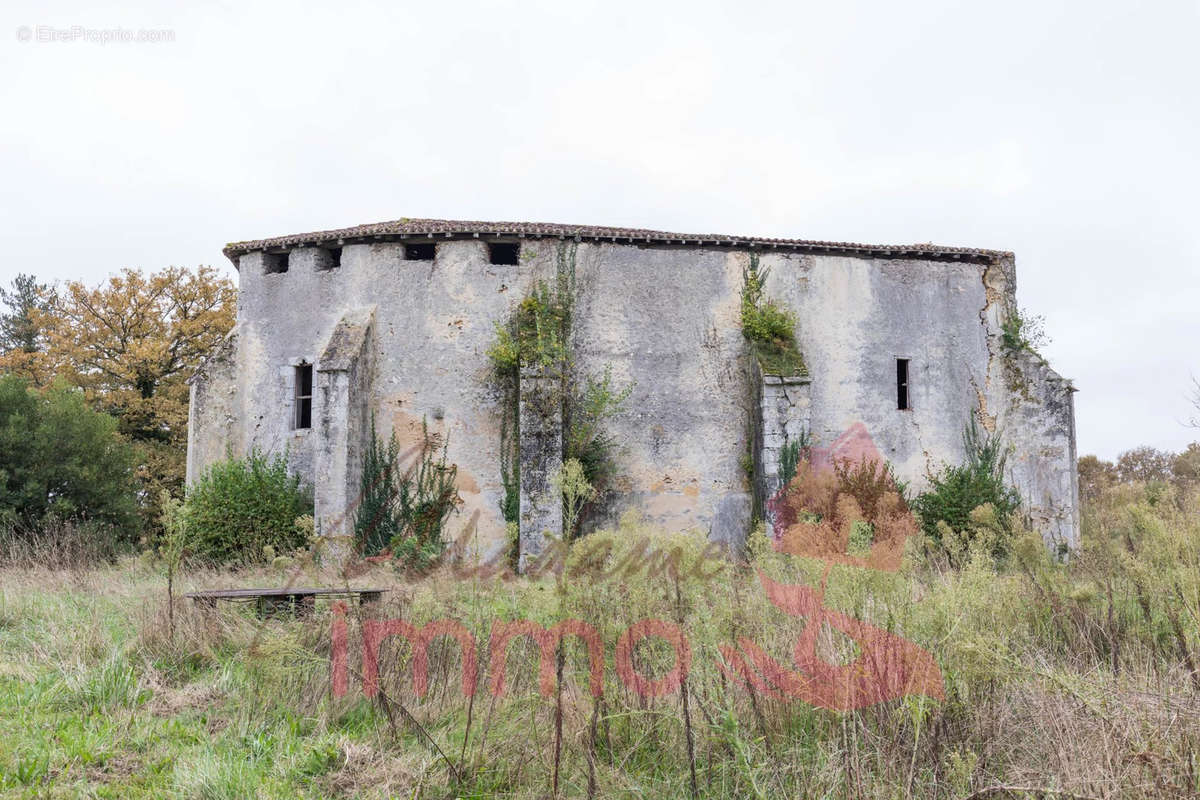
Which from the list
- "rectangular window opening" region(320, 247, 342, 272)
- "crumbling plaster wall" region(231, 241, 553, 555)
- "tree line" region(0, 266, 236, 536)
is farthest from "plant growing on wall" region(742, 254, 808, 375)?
"tree line" region(0, 266, 236, 536)

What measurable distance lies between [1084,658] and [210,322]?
86.3 ft

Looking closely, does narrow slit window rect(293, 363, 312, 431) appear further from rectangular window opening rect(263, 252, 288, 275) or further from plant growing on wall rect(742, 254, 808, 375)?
plant growing on wall rect(742, 254, 808, 375)

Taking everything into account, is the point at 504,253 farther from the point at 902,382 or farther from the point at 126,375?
the point at 126,375

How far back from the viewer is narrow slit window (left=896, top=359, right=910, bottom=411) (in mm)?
16938

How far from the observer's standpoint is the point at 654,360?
16.2m

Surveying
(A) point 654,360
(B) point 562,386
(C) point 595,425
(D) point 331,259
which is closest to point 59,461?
(D) point 331,259

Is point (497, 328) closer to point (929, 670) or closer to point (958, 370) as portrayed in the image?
point (958, 370)

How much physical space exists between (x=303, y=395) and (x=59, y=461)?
7.06m

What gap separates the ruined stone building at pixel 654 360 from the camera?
1566cm

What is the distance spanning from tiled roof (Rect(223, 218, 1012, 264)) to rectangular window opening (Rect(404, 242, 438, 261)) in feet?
1.32

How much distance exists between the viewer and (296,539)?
590 inches

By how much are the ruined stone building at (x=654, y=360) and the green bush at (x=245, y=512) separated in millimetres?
604
